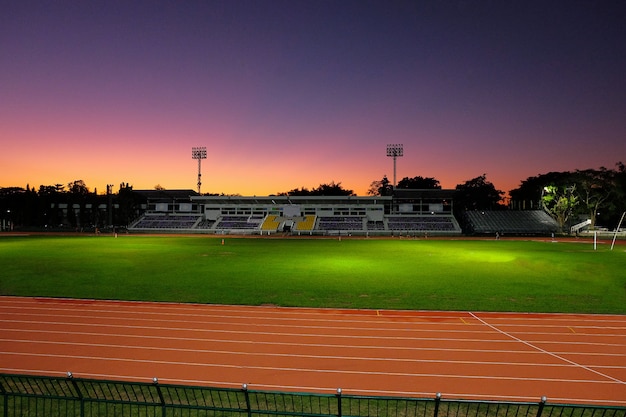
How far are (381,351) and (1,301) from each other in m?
13.4

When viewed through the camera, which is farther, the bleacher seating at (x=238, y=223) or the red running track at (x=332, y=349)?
the bleacher seating at (x=238, y=223)

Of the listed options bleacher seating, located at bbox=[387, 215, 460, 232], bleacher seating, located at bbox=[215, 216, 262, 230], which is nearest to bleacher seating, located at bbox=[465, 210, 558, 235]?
bleacher seating, located at bbox=[387, 215, 460, 232]

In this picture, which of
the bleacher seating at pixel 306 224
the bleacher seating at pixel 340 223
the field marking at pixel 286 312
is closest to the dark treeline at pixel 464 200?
the bleacher seating at pixel 340 223

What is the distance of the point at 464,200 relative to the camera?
80.6 meters

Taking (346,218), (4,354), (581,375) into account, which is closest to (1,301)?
(4,354)

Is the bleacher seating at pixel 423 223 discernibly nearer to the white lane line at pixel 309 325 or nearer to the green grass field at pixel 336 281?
the green grass field at pixel 336 281

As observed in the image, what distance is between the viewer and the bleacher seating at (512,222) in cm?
5931

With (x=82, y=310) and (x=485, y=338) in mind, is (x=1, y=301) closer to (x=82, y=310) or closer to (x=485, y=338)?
(x=82, y=310)

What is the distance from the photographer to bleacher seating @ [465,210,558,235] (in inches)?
2335

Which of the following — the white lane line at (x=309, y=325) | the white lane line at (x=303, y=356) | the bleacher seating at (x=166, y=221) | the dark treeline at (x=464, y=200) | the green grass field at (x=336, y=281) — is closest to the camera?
the white lane line at (x=303, y=356)

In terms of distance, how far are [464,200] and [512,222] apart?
1863cm

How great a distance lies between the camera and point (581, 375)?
7.63m

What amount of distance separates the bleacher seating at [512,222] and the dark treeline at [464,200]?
5.74ft

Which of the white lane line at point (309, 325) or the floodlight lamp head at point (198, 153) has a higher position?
the floodlight lamp head at point (198, 153)
